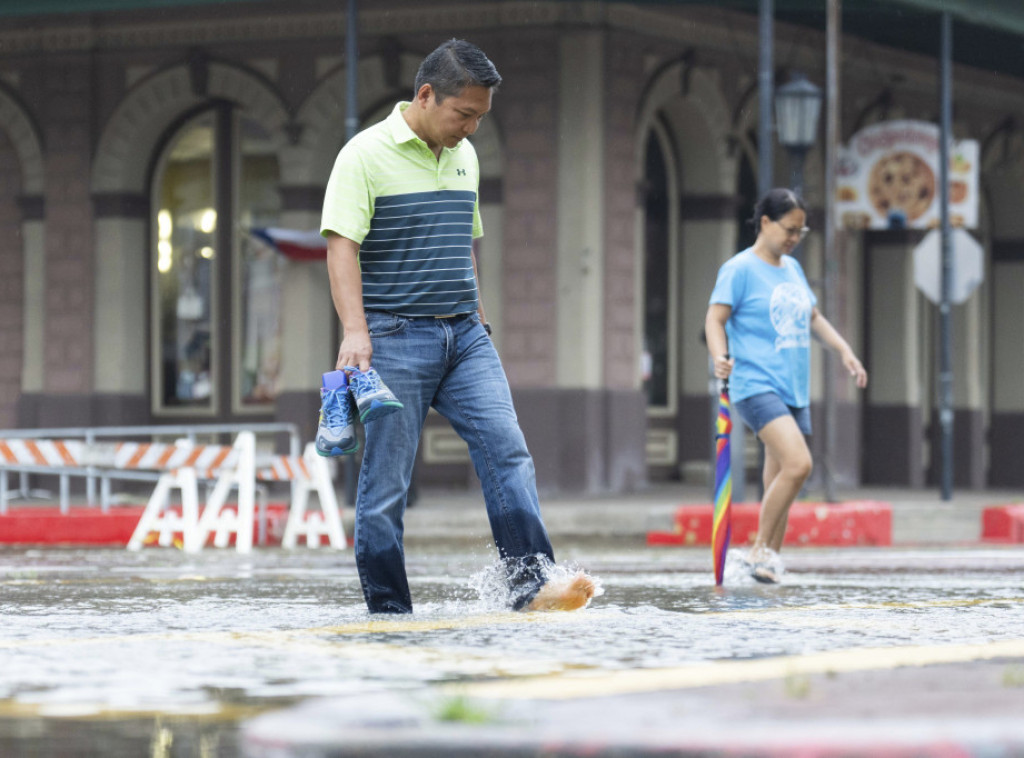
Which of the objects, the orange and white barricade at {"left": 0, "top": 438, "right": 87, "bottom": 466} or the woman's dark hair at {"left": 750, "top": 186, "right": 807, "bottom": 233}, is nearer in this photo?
the woman's dark hair at {"left": 750, "top": 186, "right": 807, "bottom": 233}

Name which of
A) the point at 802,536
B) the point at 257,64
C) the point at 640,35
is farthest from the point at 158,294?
the point at 802,536

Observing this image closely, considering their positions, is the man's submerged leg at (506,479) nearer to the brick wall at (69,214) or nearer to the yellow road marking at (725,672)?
the yellow road marking at (725,672)

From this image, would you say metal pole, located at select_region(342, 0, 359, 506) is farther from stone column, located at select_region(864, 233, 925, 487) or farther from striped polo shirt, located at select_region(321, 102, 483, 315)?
striped polo shirt, located at select_region(321, 102, 483, 315)

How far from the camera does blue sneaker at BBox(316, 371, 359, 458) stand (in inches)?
247

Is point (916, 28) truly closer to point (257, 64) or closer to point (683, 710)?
point (257, 64)

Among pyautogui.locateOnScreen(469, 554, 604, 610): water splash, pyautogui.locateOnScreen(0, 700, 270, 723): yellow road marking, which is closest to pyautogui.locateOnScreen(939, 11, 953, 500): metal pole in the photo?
pyautogui.locateOnScreen(469, 554, 604, 610): water splash

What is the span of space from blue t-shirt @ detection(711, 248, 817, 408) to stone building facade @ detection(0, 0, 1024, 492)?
9716 mm

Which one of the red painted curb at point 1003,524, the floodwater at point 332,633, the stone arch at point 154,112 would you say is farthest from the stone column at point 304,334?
the floodwater at point 332,633

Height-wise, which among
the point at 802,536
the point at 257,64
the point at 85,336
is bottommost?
the point at 802,536

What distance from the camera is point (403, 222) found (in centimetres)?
656

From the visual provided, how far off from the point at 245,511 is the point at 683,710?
31.0 feet

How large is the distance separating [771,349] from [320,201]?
464 inches

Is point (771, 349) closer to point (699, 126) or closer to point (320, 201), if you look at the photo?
point (320, 201)

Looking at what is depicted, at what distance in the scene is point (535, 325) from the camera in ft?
62.6
